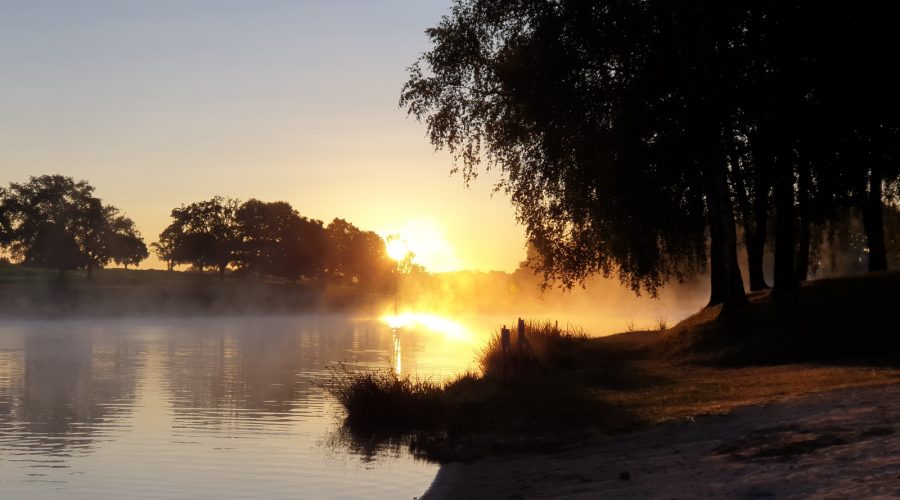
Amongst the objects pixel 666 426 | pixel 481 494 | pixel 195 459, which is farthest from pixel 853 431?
pixel 195 459

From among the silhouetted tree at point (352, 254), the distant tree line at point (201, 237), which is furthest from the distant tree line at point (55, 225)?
the silhouetted tree at point (352, 254)

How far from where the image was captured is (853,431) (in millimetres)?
12367

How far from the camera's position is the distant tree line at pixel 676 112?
2830cm

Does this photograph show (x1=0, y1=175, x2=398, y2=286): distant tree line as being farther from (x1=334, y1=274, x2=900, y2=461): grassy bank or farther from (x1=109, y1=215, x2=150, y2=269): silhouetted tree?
(x1=334, y1=274, x2=900, y2=461): grassy bank

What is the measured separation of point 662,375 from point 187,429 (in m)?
11.8

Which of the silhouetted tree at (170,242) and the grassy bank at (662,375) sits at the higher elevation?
the silhouetted tree at (170,242)

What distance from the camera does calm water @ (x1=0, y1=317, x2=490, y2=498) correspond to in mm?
16625

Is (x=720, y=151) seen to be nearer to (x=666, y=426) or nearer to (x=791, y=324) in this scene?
(x=791, y=324)

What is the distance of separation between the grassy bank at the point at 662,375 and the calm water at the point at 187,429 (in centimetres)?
187

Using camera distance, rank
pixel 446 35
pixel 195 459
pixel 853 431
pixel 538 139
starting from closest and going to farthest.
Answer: pixel 853 431, pixel 195 459, pixel 538 139, pixel 446 35

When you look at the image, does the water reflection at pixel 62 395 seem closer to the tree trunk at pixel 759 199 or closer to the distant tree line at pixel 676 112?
the distant tree line at pixel 676 112

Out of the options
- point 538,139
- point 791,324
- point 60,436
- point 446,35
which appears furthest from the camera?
point 446,35

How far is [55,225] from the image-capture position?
140250 mm

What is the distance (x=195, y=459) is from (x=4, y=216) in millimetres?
126084
